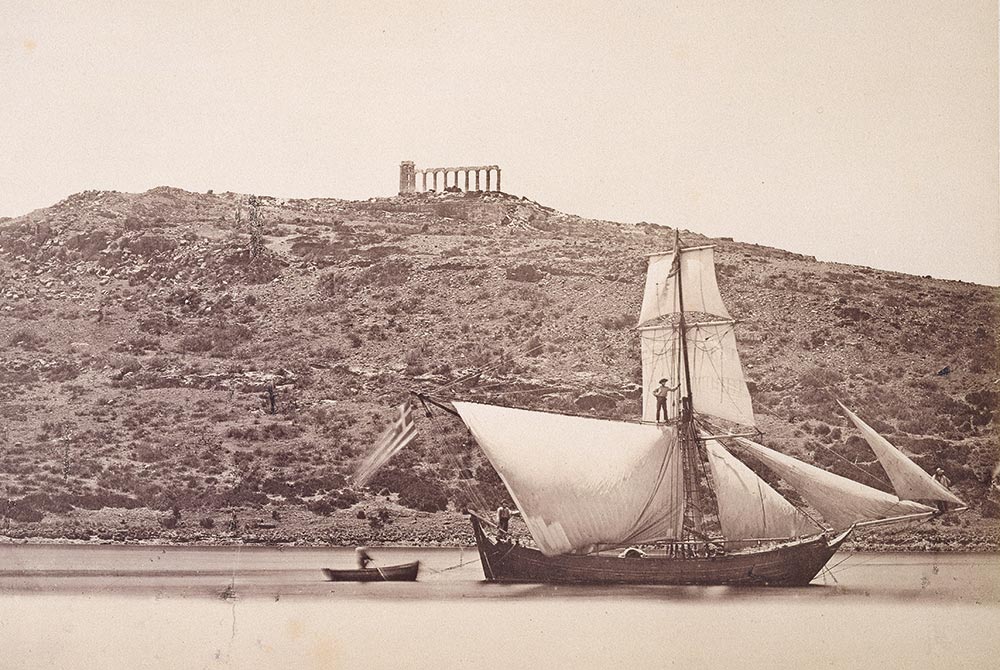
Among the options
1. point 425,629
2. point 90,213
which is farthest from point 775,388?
point 90,213

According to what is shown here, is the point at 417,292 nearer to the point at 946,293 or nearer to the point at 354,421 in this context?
the point at 354,421

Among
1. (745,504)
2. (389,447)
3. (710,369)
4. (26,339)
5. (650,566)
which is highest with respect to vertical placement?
(26,339)

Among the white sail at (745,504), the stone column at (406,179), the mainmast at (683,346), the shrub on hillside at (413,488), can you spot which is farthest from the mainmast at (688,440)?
the stone column at (406,179)

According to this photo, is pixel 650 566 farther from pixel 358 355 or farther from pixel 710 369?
pixel 358 355

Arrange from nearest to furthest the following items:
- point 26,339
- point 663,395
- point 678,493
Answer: point 678,493 → point 663,395 → point 26,339

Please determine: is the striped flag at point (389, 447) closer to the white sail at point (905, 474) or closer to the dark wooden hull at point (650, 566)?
the dark wooden hull at point (650, 566)

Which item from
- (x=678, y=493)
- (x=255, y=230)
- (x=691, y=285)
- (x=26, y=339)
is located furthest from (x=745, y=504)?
(x=255, y=230)
